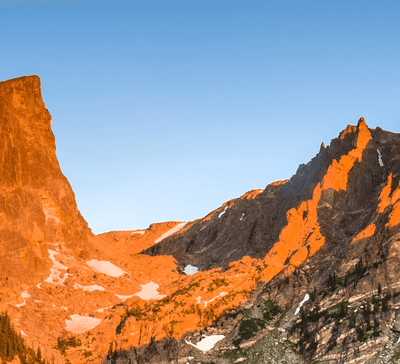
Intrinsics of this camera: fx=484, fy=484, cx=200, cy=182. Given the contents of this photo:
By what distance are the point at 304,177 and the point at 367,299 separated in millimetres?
64221

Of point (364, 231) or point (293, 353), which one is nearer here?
point (293, 353)

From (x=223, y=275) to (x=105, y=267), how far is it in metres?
35.5

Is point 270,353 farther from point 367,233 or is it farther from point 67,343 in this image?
point 67,343

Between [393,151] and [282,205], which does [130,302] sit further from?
[393,151]

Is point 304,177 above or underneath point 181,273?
above

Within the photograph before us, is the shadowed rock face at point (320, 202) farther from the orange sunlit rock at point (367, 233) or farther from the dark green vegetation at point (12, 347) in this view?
the dark green vegetation at point (12, 347)

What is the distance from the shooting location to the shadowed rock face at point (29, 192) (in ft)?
399

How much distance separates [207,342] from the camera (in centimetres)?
11975

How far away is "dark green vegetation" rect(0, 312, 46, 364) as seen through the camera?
326 feet

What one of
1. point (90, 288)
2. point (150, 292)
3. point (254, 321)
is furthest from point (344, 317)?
point (90, 288)

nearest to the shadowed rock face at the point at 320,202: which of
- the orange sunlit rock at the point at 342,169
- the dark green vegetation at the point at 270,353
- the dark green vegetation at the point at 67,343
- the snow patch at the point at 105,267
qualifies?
the orange sunlit rock at the point at 342,169

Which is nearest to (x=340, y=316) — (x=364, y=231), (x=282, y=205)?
(x=364, y=231)

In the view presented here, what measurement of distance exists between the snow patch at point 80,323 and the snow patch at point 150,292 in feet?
59.3

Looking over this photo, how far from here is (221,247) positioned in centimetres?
17000
